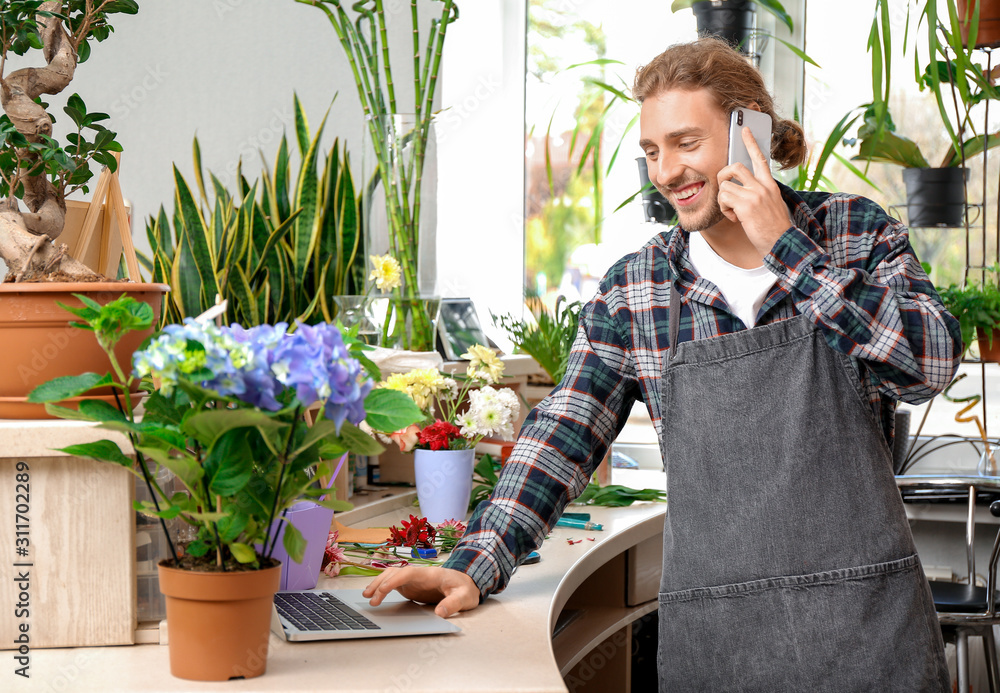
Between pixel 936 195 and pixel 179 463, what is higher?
pixel 936 195

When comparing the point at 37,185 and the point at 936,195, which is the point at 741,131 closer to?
the point at 37,185

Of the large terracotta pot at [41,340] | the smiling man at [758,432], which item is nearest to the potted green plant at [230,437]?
the large terracotta pot at [41,340]

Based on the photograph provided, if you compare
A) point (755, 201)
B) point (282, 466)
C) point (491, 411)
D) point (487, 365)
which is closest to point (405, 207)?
point (487, 365)

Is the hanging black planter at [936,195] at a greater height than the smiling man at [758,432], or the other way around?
the hanging black planter at [936,195]

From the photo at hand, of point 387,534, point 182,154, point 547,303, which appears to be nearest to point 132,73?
point 182,154

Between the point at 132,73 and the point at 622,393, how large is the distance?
211cm

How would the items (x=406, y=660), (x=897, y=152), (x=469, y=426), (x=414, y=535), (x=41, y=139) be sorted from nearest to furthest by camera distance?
(x=406, y=660), (x=41, y=139), (x=414, y=535), (x=469, y=426), (x=897, y=152)

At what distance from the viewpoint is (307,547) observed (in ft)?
4.34

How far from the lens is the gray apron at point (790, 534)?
1.35m

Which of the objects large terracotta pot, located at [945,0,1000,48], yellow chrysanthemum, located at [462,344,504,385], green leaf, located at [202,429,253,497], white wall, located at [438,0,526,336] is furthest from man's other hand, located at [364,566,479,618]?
large terracotta pot, located at [945,0,1000,48]

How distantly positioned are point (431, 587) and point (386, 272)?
939mm

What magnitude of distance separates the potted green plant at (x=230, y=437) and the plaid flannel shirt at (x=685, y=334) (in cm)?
41

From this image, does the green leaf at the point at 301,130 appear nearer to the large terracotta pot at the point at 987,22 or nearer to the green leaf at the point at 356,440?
the large terracotta pot at the point at 987,22

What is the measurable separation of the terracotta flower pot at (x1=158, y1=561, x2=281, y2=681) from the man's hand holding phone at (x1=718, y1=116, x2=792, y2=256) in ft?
2.62
